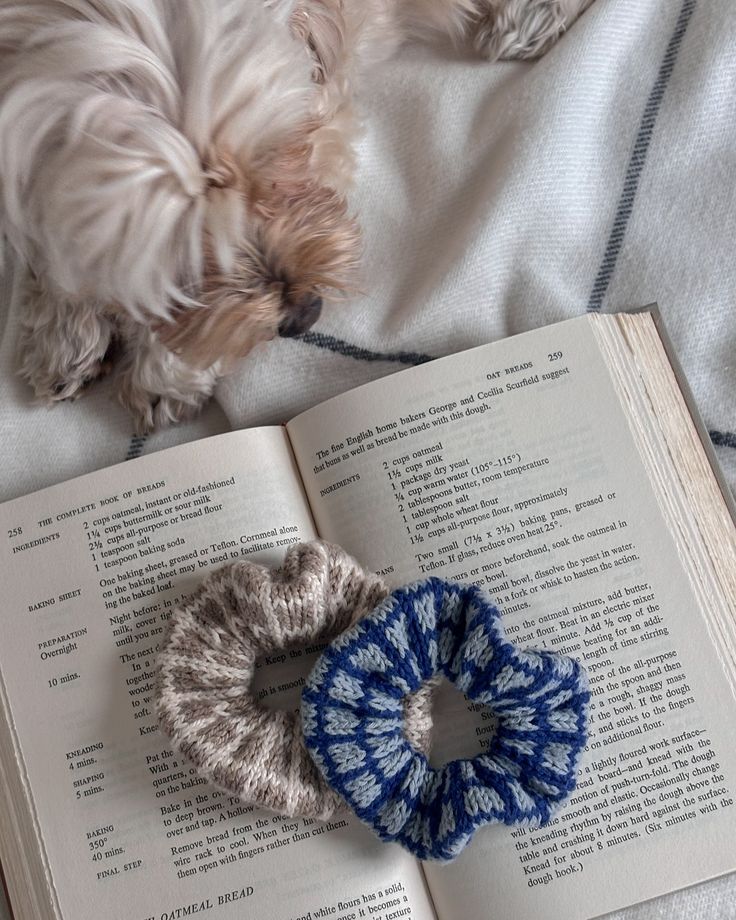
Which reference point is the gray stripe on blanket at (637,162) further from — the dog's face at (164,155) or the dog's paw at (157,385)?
the dog's paw at (157,385)

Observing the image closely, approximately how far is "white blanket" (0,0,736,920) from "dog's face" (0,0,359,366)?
0.52 ft

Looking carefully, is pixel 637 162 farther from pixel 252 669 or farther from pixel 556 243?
pixel 252 669

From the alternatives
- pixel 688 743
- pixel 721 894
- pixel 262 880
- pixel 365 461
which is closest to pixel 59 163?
pixel 365 461

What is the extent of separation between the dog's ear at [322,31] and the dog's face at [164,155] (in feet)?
0.18

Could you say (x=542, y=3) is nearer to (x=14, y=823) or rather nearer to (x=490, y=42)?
(x=490, y=42)

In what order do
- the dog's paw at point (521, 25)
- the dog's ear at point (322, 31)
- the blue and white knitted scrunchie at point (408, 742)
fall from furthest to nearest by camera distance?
the dog's paw at point (521, 25) → the dog's ear at point (322, 31) → the blue and white knitted scrunchie at point (408, 742)

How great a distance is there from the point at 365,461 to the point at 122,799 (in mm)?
424

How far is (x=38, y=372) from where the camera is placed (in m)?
1.16

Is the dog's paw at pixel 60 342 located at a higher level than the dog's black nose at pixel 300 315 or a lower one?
higher

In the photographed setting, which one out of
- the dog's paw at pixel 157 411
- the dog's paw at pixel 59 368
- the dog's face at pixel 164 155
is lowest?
the dog's paw at pixel 157 411

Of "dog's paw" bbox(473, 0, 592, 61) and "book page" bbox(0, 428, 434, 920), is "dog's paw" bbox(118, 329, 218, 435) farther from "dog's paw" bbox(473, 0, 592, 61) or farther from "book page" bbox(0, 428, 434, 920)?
"dog's paw" bbox(473, 0, 592, 61)

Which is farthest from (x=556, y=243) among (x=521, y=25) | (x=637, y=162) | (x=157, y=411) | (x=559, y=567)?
(x=157, y=411)

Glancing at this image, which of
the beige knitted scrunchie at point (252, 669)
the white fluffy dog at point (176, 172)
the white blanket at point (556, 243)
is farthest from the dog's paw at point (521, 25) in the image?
the beige knitted scrunchie at point (252, 669)

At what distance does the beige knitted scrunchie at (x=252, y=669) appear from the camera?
0.93 meters
